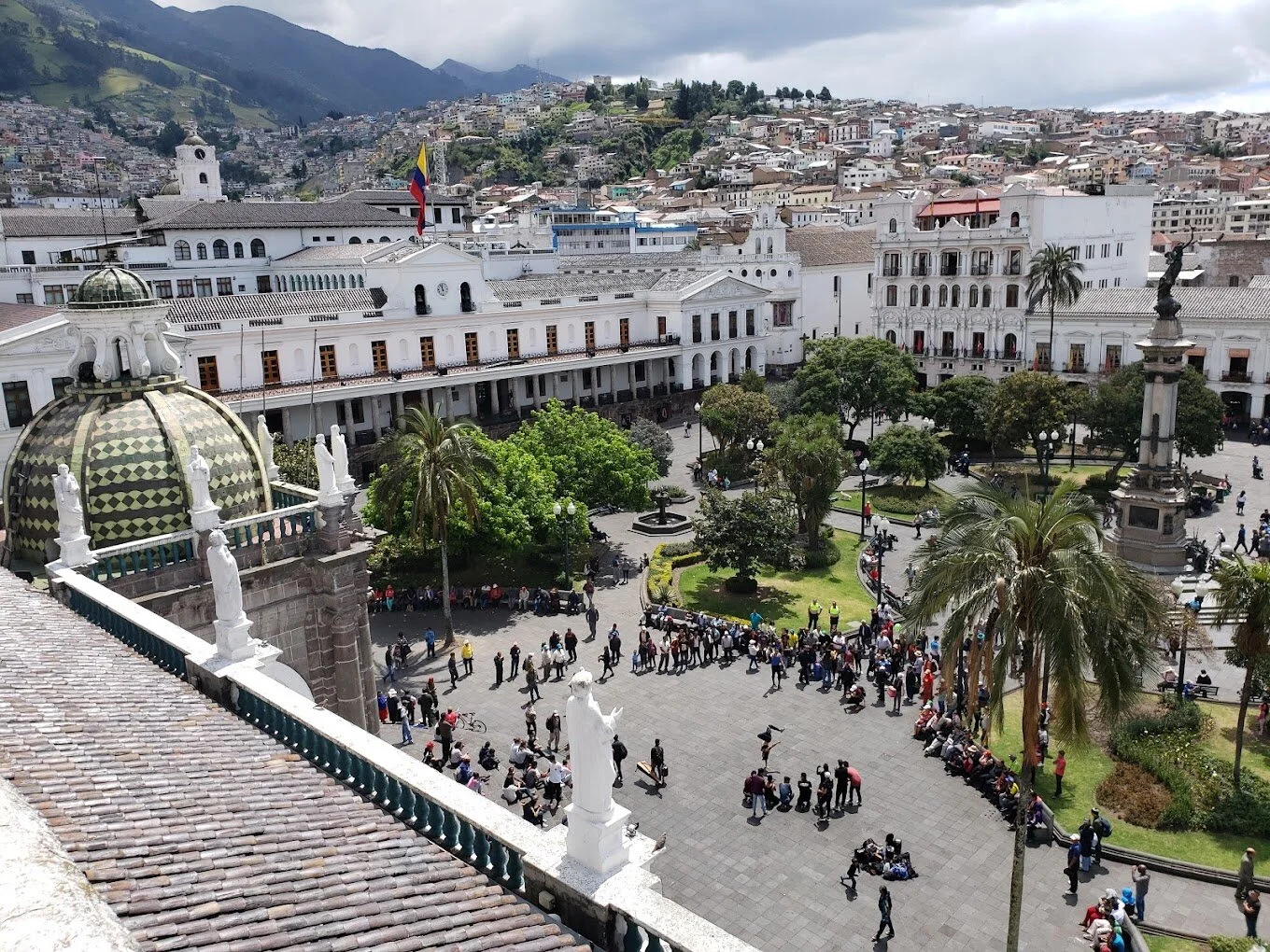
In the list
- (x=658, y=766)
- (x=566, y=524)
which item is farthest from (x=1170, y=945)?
(x=566, y=524)

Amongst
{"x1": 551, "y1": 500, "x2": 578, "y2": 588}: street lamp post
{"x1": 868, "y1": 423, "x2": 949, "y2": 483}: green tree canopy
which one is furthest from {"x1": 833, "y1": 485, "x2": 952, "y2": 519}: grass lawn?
{"x1": 551, "y1": 500, "x2": 578, "y2": 588}: street lamp post

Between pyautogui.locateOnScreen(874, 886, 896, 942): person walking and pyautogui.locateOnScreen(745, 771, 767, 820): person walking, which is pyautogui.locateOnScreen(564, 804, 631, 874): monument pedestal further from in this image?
pyautogui.locateOnScreen(745, 771, 767, 820): person walking

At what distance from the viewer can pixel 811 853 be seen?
1755cm

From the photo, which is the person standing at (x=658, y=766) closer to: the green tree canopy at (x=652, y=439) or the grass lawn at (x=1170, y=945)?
the grass lawn at (x=1170, y=945)

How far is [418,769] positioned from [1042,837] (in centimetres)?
1442

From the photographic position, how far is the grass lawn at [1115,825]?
17.3 metres

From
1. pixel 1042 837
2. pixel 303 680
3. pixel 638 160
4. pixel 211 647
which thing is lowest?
pixel 1042 837

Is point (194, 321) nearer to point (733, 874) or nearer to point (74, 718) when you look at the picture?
point (733, 874)

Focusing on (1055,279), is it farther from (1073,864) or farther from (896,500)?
(1073,864)

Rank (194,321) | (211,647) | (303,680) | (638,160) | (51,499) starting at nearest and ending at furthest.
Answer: (211,647) < (51,499) < (303,680) < (194,321) < (638,160)

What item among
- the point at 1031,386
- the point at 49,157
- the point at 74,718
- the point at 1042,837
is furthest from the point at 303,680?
the point at 49,157

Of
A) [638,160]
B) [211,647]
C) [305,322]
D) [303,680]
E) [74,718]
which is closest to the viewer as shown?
[74,718]

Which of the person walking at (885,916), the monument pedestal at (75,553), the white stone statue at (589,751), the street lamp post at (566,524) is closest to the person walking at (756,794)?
the person walking at (885,916)

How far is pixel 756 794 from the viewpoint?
60.4 feet
